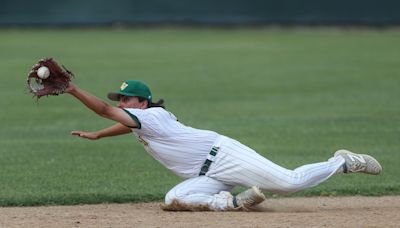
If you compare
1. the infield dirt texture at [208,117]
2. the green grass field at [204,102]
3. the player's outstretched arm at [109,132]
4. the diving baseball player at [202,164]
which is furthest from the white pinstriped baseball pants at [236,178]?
the green grass field at [204,102]

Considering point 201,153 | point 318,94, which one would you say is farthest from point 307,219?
point 318,94

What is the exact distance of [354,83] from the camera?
65.6 feet

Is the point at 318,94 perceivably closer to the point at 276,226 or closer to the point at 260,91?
the point at 260,91

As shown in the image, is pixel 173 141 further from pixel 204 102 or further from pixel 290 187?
pixel 204 102

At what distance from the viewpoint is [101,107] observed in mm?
7723

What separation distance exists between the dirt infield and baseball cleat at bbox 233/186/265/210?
8 centimetres

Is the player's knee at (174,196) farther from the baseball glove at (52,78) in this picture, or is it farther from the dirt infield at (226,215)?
the baseball glove at (52,78)

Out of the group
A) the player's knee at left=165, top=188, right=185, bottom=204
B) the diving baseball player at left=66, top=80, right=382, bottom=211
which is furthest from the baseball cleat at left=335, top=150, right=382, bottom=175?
the player's knee at left=165, top=188, right=185, bottom=204

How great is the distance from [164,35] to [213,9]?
7.38 feet

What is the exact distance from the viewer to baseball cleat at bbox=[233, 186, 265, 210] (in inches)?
313

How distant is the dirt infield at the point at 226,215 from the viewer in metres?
7.49

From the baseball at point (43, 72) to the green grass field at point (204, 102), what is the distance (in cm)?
144

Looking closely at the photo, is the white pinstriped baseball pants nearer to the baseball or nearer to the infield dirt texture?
the infield dirt texture

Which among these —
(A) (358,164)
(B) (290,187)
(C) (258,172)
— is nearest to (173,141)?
(C) (258,172)
